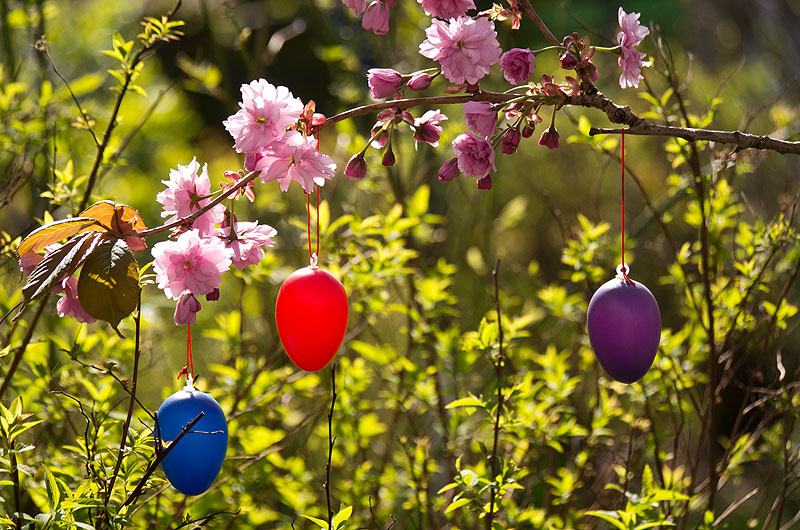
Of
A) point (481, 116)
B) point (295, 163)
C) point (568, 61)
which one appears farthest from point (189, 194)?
point (568, 61)

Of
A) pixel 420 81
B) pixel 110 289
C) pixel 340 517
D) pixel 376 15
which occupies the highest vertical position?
pixel 376 15

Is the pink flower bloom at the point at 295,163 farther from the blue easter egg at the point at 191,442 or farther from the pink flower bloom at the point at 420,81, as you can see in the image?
the blue easter egg at the point at 191,442

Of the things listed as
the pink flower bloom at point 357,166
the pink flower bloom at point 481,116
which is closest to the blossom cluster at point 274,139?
the pink flower bloom at point 357,166

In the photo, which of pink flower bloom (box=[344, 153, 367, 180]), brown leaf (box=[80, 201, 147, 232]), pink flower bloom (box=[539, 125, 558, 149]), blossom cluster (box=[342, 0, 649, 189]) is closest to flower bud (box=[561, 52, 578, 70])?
blossom cluster (box=[342, 0, 649, 189])

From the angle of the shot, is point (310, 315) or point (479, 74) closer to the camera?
point (479, 74)

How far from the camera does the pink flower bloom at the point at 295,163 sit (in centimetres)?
108

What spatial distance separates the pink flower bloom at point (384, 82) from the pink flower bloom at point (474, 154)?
120mm

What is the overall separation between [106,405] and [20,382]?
21 cm

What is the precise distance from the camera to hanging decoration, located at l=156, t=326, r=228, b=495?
1190 millimetres

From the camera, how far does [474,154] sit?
44.8 inches

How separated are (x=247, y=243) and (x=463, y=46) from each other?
42 centimetres

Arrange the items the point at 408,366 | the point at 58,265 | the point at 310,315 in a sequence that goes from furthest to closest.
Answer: the point at 408,366
the point at 310,315
the point at 58,265

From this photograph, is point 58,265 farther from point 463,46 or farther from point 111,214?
point 463,46

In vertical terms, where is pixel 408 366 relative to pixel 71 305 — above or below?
below
